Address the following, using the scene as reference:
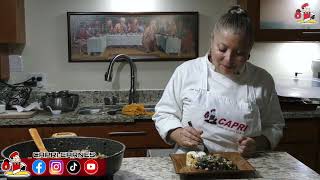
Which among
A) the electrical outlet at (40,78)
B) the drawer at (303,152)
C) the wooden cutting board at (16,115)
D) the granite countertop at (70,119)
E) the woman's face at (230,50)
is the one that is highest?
the woman's face at (230,50)

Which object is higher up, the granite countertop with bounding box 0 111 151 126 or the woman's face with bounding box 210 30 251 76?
the woman's face with bounding box 210 30 251 76

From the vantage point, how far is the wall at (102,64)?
3307mm

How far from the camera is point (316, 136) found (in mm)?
2965

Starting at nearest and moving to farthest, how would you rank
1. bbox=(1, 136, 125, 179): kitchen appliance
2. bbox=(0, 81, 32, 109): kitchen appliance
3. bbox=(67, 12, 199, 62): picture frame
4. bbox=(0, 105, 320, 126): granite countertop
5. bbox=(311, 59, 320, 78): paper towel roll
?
bbox=(1, 136, 125, 179): kitchen appliance → bbox=(0, 105, 320, 126): granite countertop → bbox=(0, 81, 32, 109): kitchen appliance → bbox=(67, 12, 199, 62): picture frame → bbox=(311, 59, 320, 78): paper towel roll

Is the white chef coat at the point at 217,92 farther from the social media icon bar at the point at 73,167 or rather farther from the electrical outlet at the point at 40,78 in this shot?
the electrical outlet at the point at 40,78

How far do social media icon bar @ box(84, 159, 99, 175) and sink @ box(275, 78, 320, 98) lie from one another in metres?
2.36

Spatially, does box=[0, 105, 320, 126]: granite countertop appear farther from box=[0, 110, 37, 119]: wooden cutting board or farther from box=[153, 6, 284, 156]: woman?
box=[153, 6, 284, 156]: woman

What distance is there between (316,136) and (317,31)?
0.82m

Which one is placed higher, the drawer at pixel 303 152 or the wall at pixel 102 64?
the wall at pixel 102 64

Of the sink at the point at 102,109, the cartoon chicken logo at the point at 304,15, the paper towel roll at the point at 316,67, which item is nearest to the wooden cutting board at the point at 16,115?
the sink at the point at 102,109

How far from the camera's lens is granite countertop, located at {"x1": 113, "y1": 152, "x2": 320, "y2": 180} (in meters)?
1.23

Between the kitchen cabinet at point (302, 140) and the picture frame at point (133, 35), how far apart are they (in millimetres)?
978

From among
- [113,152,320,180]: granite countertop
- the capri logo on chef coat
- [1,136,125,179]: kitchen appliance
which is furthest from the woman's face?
[1,136,125,179]: kitchen appliance

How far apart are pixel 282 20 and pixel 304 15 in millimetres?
190
